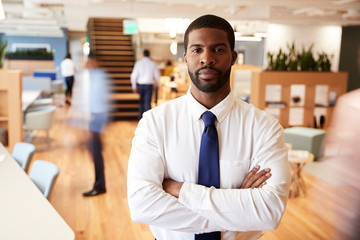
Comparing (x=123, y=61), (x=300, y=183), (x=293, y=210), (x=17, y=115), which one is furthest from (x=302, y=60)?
(x=123, y=61)

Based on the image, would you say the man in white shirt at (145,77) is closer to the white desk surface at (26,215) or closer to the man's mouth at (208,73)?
the white desk surface at (26,215)

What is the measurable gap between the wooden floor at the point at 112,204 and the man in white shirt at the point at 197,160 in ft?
3.65

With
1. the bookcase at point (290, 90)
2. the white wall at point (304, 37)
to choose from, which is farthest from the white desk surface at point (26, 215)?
the white wall at point (304, 37)

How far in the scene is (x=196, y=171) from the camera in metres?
1.55

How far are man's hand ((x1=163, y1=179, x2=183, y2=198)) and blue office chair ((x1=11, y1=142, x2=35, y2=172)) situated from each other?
2305 millimetres

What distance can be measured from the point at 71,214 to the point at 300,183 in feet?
9.61

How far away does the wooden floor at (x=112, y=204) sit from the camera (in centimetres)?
395

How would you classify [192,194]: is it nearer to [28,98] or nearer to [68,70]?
[28,98]

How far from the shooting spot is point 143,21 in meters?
15.3

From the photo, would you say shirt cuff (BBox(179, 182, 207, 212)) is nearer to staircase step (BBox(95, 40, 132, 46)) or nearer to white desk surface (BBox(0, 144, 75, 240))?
white desk surface (BBox(0, 144, 75, 240))

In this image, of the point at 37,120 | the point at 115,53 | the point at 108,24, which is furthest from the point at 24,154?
the point at 108,24

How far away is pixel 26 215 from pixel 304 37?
1099 cm

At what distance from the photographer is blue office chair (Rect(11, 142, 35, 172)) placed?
137 inches

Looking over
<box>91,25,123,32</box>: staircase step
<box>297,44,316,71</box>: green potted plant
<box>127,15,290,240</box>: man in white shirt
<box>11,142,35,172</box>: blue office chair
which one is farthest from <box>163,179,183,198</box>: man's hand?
<box>91,25,123,32</box>: staircase step
